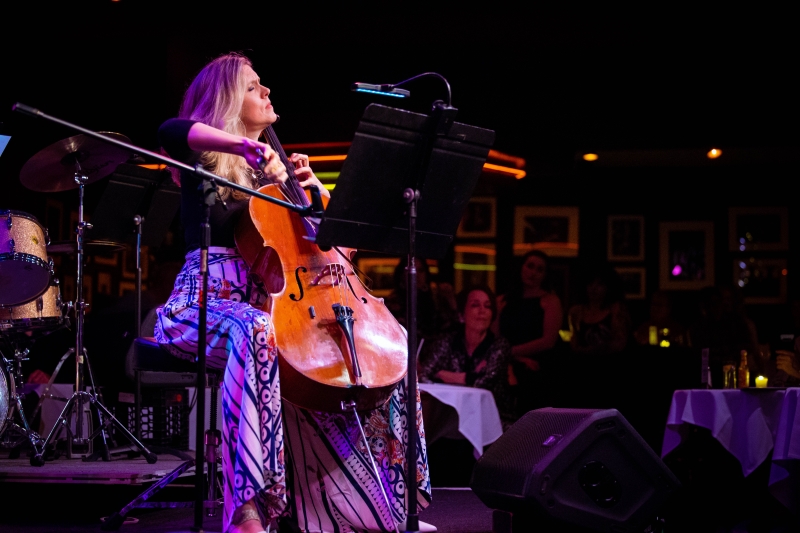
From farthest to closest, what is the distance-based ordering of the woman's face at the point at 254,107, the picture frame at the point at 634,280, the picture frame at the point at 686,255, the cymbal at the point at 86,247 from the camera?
the picture frame at the point at 634,280
the picture frame at the point at 686,255
the cymbal at the point at 86,247
the woman's face at the point at 254,107

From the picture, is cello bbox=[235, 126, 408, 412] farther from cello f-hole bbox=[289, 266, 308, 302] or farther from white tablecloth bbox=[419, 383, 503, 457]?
white tablecloth bbox=[419, 383, 503, 457]

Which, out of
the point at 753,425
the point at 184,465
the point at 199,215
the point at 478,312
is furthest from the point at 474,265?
the point at 199,215

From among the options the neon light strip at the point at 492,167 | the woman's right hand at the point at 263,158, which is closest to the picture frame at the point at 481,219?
the neon light strip at the point at 492,167

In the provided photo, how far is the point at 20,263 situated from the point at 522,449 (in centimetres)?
288

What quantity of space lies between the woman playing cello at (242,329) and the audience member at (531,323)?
3067mm

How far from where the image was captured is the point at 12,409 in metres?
4.48

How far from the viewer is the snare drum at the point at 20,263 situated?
4.36 m

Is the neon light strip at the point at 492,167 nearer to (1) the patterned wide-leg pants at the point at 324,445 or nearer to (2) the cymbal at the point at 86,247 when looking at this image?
(2) the cymbal at the point at 86,247

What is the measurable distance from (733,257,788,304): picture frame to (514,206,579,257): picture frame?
1891 mm

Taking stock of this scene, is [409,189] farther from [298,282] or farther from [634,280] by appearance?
[634,280]

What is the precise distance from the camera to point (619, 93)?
743cm

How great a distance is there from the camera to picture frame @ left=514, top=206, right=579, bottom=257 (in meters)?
9.76

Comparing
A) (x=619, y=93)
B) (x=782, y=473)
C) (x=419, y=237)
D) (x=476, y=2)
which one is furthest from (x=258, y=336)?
(x=619, y=93)

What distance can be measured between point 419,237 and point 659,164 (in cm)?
792
